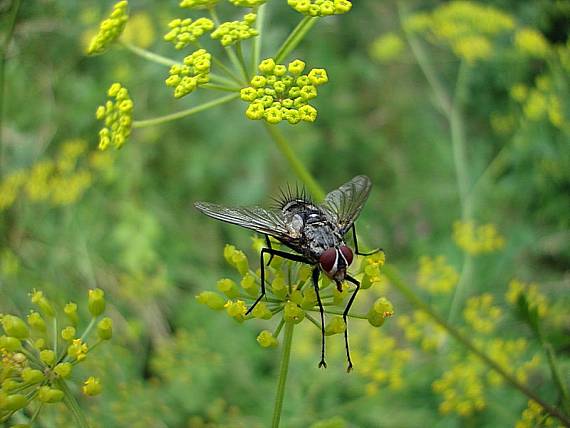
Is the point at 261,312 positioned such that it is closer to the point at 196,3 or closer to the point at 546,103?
the point at 196,3

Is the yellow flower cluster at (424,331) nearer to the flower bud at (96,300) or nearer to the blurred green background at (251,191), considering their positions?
the blurred green background at (251,191)

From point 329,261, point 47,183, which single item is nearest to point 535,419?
point 329,261

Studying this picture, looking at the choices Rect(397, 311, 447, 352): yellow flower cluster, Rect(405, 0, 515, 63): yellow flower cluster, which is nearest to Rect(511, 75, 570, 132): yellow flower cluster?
Rect(405, 0, 515, 63): yellow flower cluster

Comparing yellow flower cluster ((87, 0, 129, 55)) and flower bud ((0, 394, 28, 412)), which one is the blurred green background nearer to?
yellow flower cluster ((87, 0, 129, 55))

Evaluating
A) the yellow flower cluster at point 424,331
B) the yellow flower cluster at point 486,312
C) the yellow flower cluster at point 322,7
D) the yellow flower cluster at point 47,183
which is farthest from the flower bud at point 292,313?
the yellow flower cluster at point 47,183

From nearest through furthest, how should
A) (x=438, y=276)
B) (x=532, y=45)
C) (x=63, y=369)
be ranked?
(x=63, y=369) < (x=438, y=276) < (x=532, y=45)
